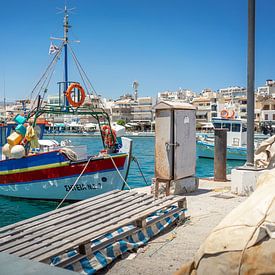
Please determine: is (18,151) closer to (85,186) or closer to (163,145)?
(85,186)

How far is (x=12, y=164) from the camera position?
46.5 feet

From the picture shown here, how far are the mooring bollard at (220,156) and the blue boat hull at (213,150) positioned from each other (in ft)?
66.2

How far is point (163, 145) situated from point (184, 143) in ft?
1.89

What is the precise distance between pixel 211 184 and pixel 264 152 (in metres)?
1.80

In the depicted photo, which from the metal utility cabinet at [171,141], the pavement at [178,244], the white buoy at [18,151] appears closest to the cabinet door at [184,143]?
the metal utility cabinet at [171,141]

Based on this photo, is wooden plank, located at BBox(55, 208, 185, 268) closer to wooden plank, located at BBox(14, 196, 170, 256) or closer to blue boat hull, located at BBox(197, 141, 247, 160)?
wooden plank, located at BBox(14, 196, 170, 256)

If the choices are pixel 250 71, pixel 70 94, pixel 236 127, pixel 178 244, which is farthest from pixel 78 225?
pixel 236 127

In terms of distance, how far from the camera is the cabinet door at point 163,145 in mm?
8594

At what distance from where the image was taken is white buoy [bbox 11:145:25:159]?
13442 mm

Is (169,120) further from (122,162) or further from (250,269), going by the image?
(250,269)

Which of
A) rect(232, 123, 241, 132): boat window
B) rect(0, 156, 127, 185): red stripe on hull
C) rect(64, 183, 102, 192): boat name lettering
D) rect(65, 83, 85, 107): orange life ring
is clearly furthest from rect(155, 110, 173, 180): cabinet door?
rect(232, 123, 241, 132): boat window

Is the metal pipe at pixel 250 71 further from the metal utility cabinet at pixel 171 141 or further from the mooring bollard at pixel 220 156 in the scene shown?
the mooring bollard at pixel 220 156

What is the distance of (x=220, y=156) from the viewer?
1152cm

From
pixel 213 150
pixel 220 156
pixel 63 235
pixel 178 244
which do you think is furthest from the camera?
pixel 213 150
